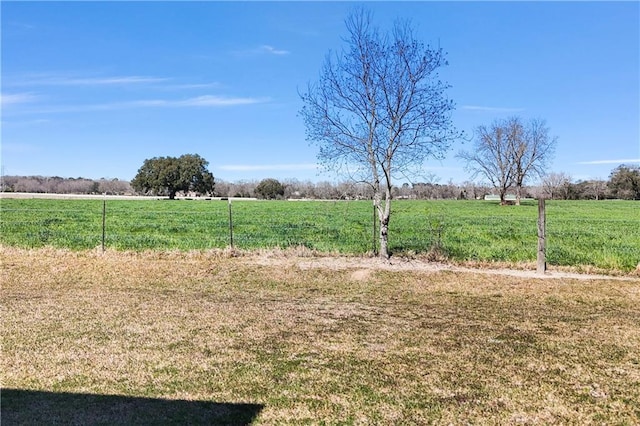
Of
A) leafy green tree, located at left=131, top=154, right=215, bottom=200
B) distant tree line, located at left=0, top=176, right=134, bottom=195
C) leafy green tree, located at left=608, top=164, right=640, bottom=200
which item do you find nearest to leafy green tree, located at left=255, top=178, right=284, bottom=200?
leafy green tree, located at left=131, top=154, right=215, bottom=200

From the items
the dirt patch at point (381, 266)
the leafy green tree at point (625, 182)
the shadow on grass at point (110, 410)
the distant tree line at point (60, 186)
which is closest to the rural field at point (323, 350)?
the shadow on grass at point (110, 410)

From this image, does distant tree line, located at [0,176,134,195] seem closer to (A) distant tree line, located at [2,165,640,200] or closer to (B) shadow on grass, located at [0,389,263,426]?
(A) distant tree line, located at [2,165,640,200]

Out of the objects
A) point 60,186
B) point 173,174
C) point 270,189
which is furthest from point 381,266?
point 60,186

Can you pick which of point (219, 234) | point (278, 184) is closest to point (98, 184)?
point (278, 184)

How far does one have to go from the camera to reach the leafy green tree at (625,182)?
294 feet

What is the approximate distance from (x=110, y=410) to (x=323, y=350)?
2389 millimetres

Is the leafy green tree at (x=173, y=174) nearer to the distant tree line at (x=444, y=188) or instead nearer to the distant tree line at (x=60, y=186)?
the distant tree line at (x=444, y=188)

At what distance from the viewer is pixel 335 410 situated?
12.5 ft

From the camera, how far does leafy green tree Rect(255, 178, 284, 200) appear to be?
110 meters

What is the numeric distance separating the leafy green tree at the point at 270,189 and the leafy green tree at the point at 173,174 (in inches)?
776

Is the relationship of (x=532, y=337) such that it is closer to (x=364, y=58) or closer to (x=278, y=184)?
(x=364, y=58)

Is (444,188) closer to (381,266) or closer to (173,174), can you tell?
(173,174)

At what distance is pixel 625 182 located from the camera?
3605 inches

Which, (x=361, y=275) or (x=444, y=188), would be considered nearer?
(x=361, y=275)
